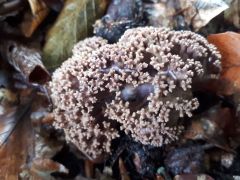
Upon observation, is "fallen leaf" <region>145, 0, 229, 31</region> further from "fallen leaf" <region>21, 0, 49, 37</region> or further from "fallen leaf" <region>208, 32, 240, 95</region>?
"fallen leaf" <region>21, 0, 49, 37</region>

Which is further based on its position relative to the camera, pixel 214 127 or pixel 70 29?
pixel 70 29

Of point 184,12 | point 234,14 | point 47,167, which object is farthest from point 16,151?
point 234,14

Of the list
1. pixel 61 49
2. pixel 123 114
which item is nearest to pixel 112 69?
pixel 123 114

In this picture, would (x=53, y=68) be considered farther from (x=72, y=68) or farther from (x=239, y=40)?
(x=239, y=40)

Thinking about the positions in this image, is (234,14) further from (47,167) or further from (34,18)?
(47,167)

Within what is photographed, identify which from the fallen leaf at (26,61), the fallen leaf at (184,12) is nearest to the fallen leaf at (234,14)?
the fallen leaf at (184,12)
